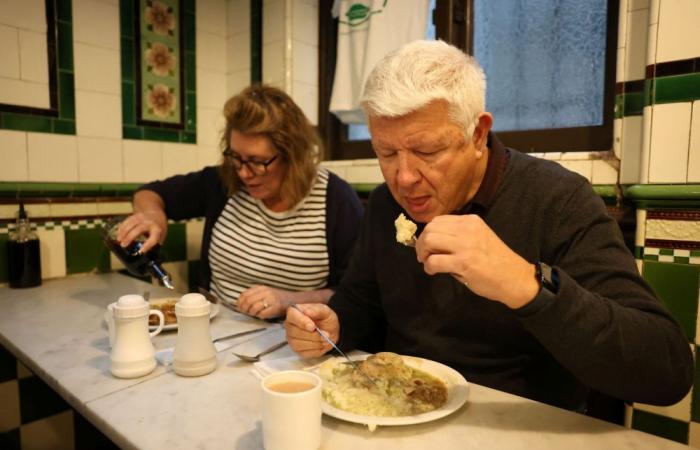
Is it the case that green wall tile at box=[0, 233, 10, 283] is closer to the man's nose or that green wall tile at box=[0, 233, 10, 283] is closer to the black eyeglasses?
the black eyeglasses

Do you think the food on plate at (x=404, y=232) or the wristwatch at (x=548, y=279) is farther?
the food on plate at (x=404, y=232)

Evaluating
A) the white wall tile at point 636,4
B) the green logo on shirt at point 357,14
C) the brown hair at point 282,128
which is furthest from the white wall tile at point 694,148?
the green logo on shirt at point 357,14

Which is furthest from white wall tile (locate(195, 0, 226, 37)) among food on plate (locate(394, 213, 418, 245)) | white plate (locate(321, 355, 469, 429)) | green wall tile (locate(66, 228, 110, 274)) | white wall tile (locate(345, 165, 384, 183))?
white plate (locate(321, 355, 469, 429))

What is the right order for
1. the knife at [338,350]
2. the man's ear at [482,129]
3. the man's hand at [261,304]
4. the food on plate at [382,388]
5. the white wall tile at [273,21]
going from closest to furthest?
the food on plate at [382,388] → the knife at [338,350] → the man's ear at [482,129] → the man's hand at [261,304] → the white wall tile at [273,21]

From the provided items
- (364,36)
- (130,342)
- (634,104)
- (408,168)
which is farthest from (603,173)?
(130,342)

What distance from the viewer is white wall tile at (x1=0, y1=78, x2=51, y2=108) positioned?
1987 mm

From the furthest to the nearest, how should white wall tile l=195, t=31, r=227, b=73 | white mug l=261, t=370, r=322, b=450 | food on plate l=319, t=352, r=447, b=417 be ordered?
white wall tile l=195, t=31, r=227, b=73 < food on plate l=319, t=352, r=447, b=417 < white mug l=261, t=370, r=322, b=450

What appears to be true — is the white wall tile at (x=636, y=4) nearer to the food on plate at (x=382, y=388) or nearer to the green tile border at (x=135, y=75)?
the food on plate at (x=382, y=388)

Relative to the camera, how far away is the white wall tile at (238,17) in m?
2.74

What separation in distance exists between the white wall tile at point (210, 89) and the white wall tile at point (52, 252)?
1.03 meters

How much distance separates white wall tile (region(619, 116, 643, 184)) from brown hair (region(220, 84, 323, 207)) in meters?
1.10

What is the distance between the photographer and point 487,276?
80 centimetres

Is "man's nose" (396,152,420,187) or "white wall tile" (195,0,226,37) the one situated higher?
"white wall tile" (195,0,226,37)

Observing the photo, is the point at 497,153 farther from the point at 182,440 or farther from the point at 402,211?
the point at 182,440
